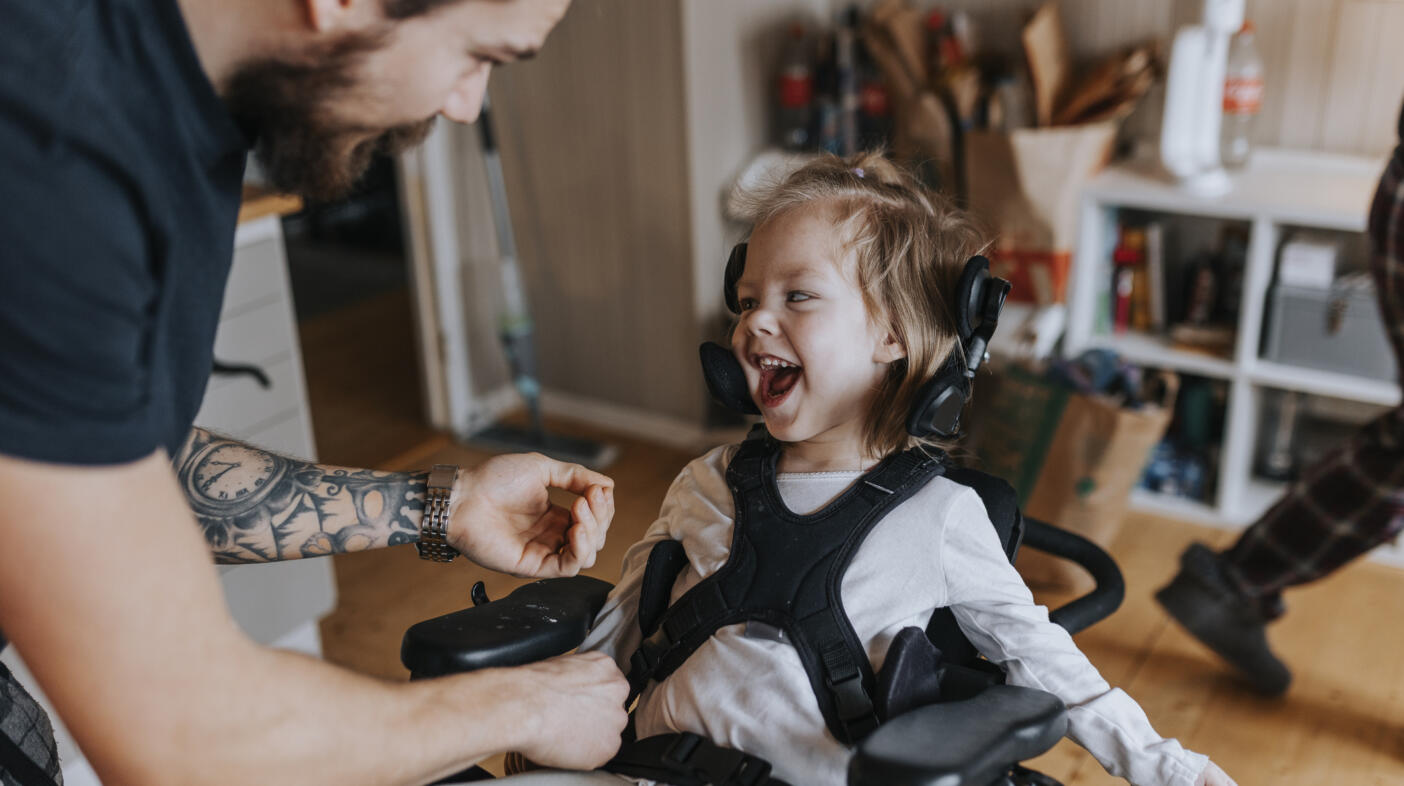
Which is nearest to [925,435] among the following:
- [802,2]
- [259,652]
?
[259,652]

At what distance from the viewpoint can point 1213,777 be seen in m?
0.89

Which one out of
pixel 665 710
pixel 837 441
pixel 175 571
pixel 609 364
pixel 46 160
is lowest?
pixel 609 364

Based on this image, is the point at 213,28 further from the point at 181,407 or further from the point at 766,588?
the point at 766,588

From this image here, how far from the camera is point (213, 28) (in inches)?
26.3

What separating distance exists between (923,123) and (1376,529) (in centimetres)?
121

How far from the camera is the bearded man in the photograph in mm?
613

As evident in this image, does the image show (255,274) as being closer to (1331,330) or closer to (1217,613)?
(1217,613)

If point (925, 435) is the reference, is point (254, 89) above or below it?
above

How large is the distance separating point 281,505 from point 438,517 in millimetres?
126

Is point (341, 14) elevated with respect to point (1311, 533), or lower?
elevated

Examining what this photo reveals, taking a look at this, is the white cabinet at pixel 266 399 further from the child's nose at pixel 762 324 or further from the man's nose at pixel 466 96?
the man's nose at pixel 466 96

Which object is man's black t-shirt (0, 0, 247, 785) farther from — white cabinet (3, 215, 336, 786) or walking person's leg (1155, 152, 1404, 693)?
walking person's leg (1155, 152, 1404, 693)

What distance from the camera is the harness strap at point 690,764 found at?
926mm

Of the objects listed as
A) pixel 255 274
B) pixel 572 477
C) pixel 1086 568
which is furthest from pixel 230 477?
pixel 255 274
